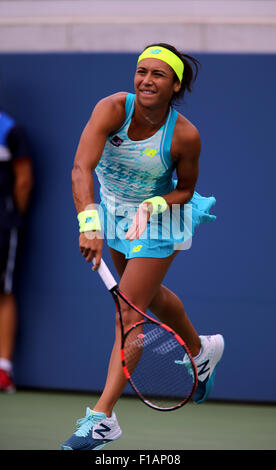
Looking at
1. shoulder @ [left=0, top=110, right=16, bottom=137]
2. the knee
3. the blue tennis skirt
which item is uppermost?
shoulder @ [left=0, top=110, right=16, bottom=137]

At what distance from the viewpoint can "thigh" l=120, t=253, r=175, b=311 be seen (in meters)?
3.75

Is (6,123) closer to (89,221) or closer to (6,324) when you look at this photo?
(6,324)

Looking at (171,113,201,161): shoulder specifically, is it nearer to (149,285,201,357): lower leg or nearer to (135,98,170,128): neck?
(135,98,170,128): neck

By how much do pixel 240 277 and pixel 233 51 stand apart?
142 centimetres

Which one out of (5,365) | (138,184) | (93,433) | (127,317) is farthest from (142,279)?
(5,365)

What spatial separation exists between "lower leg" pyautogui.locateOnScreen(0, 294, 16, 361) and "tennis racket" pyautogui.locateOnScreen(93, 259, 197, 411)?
69.1 inches

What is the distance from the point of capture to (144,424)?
470cm

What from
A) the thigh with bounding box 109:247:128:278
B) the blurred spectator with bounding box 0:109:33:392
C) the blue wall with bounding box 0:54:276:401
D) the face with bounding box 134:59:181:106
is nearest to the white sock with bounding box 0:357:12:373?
the blurred spectator with bounding box 0:109:33:392

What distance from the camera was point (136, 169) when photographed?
3.90 meters


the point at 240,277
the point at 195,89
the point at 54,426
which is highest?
the point at 195,89
